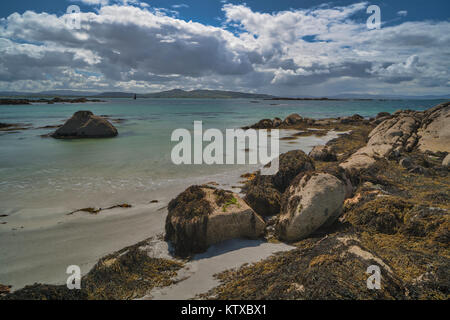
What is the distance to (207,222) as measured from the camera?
5.09 meters

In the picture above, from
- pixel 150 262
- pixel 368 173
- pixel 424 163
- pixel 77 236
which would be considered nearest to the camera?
pixel 150 262

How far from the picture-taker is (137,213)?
23.2ft

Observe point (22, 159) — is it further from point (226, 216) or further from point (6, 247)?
point (226, 216)

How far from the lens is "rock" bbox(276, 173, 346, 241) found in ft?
17.1

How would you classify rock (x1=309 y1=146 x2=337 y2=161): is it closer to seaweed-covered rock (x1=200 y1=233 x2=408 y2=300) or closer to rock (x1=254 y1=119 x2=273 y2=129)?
seaweed-covered rock (x1=200 y1=233 x2=408 y2=300)

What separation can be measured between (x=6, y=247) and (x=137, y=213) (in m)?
2.86

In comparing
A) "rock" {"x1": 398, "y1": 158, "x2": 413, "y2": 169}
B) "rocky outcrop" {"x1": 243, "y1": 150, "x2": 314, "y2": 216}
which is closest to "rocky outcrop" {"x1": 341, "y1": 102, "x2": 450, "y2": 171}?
"rock" {"x1": 398, "y1": 158, "x2": 413, "y2": 169}

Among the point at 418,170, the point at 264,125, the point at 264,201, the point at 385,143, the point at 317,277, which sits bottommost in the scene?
the point at 264,201

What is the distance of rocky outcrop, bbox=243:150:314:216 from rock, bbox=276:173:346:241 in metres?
1.10

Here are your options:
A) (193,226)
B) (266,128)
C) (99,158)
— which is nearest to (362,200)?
(193,226)

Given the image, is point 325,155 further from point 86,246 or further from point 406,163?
point 86,246

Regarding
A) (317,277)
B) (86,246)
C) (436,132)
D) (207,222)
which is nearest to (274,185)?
(207,222)

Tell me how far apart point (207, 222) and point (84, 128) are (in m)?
20.4
